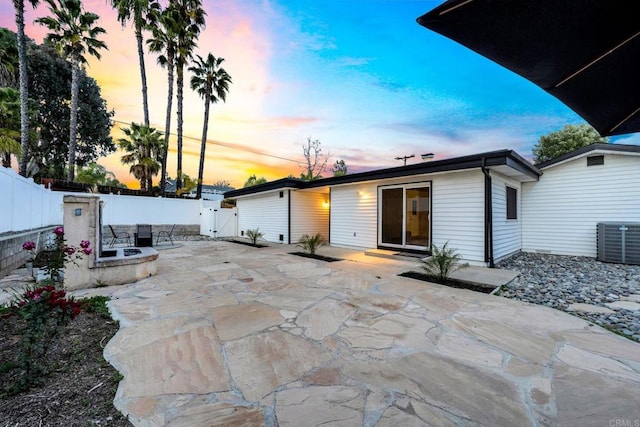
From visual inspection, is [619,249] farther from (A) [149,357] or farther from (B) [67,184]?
(B) [67,184]

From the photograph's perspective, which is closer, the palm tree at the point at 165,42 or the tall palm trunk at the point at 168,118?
the palm tree at the point at 165,42

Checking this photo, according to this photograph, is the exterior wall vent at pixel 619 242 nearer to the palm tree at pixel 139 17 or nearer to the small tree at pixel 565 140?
the small tree at pixel 565 140

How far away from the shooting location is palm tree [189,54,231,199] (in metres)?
16.7

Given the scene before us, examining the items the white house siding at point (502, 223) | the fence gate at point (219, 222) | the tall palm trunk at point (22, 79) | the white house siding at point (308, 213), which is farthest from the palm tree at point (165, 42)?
the white house siding at point (502, 223)

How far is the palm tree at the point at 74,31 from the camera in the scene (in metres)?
10.6

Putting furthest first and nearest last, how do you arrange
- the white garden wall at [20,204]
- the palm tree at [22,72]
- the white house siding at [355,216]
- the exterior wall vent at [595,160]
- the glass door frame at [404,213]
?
the palm tree at [22,72] < the white house siding at [355,216] < the glass door frame at [404,213] < the exterior wall vent at [595,160] < the white garden wall at [20,204]

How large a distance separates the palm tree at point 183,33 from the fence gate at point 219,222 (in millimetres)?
3752

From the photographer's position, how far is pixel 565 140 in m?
17.8

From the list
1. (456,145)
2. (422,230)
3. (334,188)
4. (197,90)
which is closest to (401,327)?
(422,230)

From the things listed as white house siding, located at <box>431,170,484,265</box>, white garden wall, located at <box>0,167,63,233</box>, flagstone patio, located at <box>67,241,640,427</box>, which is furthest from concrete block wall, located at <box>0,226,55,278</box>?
white house siding, located at <box>431,170,484,265</box>

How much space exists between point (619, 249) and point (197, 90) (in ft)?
68.4

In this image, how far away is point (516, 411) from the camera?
5.29ft

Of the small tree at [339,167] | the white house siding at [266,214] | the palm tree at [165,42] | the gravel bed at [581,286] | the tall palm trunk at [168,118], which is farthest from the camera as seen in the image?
the small tree at [339,167]

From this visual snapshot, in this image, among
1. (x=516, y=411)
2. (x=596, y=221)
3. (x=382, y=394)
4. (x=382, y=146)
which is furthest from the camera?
(x=382, y=146)
